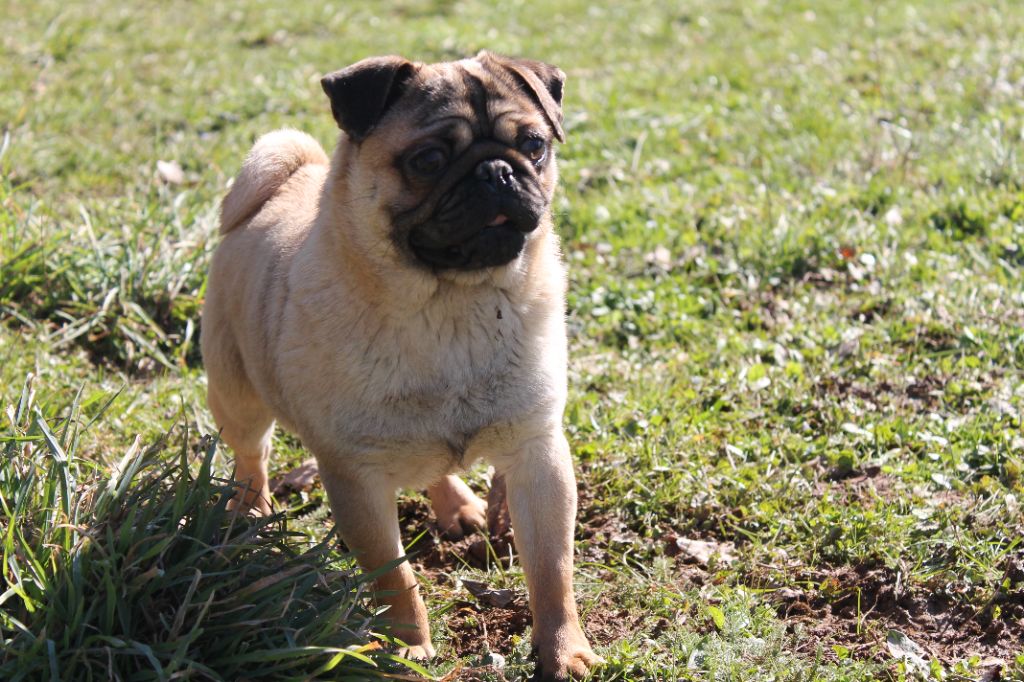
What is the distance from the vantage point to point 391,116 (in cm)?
391

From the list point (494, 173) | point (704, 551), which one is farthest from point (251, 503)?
point (704, 551)

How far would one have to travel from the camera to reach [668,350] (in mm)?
5805

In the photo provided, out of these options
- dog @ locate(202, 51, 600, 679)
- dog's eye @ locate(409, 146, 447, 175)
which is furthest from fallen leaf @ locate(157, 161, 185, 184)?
dog's eye @ locate(409, 146, 447, 175)

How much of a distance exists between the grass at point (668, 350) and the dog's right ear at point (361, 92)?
4.00ft

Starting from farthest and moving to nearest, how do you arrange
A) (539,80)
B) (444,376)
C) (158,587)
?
(539,80), (444,376), (158,587)

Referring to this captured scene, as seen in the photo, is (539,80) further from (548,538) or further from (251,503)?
(251,503)

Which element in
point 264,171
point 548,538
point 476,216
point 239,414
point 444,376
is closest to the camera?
point 476,216

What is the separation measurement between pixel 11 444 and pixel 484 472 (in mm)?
2071

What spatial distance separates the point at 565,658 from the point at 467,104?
1894mm

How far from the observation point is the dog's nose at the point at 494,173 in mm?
3707

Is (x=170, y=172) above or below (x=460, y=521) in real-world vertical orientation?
above

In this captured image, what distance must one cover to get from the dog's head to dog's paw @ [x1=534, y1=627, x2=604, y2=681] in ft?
4.17

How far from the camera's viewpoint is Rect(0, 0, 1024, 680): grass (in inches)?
145

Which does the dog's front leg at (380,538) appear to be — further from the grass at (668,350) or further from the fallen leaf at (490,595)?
the fallen leaf at (490,595)
